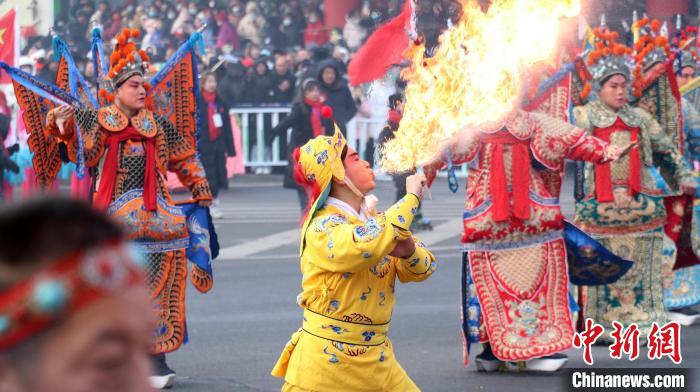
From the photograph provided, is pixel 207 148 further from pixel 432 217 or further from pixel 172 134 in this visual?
pixel 172 134

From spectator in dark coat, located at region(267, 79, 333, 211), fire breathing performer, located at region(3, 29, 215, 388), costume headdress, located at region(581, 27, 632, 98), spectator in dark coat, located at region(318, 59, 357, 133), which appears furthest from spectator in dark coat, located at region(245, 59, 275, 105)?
fire breathing performer, located at region(3, 29, 215, 388)

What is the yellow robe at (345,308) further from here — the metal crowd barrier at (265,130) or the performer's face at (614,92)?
the metal crowd barrier at (265,130)

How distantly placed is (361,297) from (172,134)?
2.54 metres

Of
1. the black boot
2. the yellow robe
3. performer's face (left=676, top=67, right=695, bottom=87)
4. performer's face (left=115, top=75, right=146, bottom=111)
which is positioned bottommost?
the black boot

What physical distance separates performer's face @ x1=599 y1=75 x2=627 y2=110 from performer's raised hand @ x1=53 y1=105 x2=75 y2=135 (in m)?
3.50

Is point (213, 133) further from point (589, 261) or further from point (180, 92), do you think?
point (589, 261)

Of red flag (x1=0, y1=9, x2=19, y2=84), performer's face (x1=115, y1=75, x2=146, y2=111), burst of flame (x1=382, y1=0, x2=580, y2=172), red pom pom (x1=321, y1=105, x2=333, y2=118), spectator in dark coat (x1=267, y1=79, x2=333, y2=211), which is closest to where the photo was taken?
burst of flame (x1=382, y1=0, x2=580, y2=172)

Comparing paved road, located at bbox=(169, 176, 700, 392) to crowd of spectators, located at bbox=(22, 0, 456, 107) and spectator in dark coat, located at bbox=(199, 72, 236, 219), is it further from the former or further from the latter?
crowd of spectators, located at bbox=(22, 0, 456, 107)

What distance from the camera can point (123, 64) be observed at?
712 centimetres

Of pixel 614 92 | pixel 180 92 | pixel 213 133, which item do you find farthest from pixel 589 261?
pixel 213 133

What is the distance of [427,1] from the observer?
8.10m

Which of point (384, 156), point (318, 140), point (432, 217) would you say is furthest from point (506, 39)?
point (432, 217)

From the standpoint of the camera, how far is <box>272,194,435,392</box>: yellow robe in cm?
511

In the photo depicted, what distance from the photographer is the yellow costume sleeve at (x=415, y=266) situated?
5289 mm
